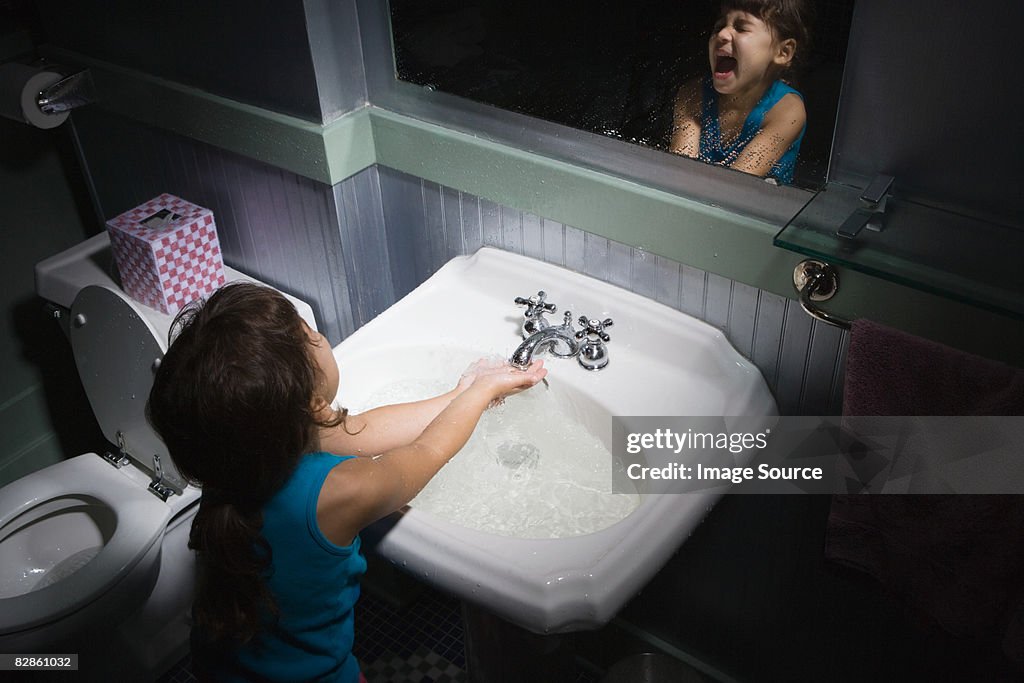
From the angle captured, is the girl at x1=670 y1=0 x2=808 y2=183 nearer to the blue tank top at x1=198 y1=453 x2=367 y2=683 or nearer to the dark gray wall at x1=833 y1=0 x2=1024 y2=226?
the dark gray wall at x1=833 y1=0 x2=1024 y2=226

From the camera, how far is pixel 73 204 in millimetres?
2018

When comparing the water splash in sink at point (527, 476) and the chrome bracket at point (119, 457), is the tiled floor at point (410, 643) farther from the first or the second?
the water splash in sink at point (527, 476)

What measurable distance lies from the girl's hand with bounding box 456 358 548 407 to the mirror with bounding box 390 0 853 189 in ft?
1.09

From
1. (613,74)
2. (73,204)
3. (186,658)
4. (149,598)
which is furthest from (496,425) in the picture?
(73,204)

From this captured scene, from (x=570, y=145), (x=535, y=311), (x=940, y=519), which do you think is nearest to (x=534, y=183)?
(x=570, y=145)

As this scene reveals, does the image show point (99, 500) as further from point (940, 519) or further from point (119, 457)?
point (940, 519)

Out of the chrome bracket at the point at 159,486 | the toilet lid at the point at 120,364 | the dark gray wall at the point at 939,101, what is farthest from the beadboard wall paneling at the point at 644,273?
the chrome bracket at the point at 159,486

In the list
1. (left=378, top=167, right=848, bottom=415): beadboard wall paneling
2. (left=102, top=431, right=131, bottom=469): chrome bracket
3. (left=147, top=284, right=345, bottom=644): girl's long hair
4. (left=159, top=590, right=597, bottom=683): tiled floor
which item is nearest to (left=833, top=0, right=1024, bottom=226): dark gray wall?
(left=378, top=167, right=848, bottom=415): beadboard wall paneling

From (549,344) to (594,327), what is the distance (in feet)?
0.22

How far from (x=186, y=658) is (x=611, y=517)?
1124 millimetres

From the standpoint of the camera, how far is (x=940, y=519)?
110cm

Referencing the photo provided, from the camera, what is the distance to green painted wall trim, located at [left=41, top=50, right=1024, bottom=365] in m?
1.08

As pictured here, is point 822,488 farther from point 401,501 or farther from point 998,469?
point 401,501

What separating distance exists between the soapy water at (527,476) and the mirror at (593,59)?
Result: 392 mm
